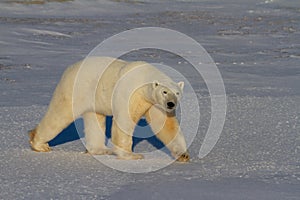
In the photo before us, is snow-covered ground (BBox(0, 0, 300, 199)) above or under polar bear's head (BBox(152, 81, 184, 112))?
under

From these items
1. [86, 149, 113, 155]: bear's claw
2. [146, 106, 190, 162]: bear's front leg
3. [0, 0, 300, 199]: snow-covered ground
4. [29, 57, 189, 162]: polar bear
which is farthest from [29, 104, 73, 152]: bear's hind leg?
[146, 106, 190, 162]: bear's front leg

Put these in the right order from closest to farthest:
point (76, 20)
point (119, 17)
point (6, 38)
Answer: 1. point (6, 38)
2. point (76, 20)
3. point (119, 17)

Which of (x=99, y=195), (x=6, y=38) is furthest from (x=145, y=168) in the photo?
(x=6, y=38)

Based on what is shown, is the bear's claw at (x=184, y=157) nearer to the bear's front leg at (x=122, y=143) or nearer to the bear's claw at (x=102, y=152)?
the bear's front leg at (x=122, y=143)

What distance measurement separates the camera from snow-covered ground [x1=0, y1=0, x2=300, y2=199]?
4.30 metres

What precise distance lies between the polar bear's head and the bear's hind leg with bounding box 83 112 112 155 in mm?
729

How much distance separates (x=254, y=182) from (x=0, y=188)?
1451 millimetres

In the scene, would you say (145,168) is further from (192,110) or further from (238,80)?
(238,80)

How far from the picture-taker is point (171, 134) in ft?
16.1

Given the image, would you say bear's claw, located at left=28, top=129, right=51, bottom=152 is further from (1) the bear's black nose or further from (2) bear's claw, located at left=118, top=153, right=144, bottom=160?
(1) the bear's black nose

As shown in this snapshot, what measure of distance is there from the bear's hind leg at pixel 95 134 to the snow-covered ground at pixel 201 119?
100 millimetres

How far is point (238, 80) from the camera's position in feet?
32.2

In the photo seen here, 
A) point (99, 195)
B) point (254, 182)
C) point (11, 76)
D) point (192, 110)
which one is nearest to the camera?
point (99, 195)

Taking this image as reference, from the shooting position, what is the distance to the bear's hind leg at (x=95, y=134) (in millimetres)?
5285
